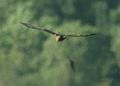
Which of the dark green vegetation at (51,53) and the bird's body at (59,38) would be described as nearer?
the bird's body at (59,38)

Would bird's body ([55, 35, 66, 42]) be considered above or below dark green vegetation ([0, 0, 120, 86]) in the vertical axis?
above

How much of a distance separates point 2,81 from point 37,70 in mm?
2298

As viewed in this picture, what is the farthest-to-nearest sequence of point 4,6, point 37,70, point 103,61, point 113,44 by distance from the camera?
1. point 4,6
2. point 113,44
3. point 103,61
4. point 37,70

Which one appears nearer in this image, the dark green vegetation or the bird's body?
the bird's body

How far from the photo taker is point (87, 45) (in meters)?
29.3

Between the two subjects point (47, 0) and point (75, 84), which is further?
point (47, 0)

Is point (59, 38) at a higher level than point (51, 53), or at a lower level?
higher

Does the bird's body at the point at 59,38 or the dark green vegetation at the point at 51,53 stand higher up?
the bird's body at the point at 59,38

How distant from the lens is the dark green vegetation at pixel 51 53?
2623cm

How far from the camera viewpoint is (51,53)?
27.0 m

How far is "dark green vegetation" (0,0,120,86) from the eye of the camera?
26.2 m

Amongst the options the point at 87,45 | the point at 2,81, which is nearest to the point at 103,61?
the point at 87,45

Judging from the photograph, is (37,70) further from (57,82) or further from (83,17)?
(83,17)

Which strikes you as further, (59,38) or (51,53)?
(51,53)
